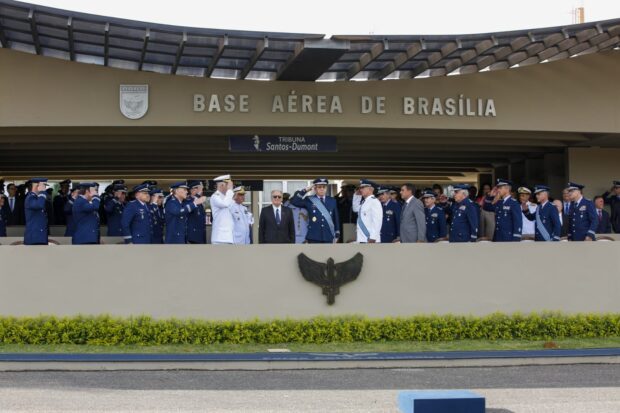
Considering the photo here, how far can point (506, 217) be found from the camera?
1658cm

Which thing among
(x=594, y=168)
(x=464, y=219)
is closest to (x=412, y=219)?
(x=464, y=219)

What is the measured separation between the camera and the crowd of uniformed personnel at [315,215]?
15.7m

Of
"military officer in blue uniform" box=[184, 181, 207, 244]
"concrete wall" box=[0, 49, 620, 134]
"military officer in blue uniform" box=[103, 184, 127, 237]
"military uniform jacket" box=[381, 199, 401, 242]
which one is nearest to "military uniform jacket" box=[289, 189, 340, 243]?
"military uniform jacket" box=[381, 199, 401, 242]

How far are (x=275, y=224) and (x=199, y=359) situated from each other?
3893 mm

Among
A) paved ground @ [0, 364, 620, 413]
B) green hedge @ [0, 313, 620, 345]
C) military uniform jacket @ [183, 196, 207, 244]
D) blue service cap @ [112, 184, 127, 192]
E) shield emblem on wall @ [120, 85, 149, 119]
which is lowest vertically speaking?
paved ground @ [0, 364, 620, 413]

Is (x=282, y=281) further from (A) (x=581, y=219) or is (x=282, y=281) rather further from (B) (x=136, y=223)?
(A) (x=581, y=219)

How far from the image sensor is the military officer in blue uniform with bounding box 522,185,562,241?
16.8 m

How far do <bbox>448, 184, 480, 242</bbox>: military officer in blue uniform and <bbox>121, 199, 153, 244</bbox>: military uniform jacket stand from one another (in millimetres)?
4945

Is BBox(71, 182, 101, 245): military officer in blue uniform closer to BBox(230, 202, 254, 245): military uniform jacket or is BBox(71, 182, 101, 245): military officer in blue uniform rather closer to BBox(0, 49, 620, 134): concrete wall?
BBox(230, 202, 254, 245): military uniform jacket

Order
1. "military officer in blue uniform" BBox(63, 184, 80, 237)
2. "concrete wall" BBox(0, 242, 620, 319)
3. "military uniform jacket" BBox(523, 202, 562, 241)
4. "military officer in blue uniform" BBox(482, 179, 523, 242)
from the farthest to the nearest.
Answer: "military officer in blue uniform" BBox(63, 184, 80, 237) → "military uniform jacket" BBox(523, 202, 562, 241) → "military officer in blue uniform" BBox(482, 179, 523, 242) → "concrete wall" BBox(0, 242, 620, 319)

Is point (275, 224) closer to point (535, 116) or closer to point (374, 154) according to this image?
point (535, 116)

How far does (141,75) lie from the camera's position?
→ 19.3m

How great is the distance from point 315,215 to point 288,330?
7.81 ft

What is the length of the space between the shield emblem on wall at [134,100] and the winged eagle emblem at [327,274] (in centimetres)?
576
